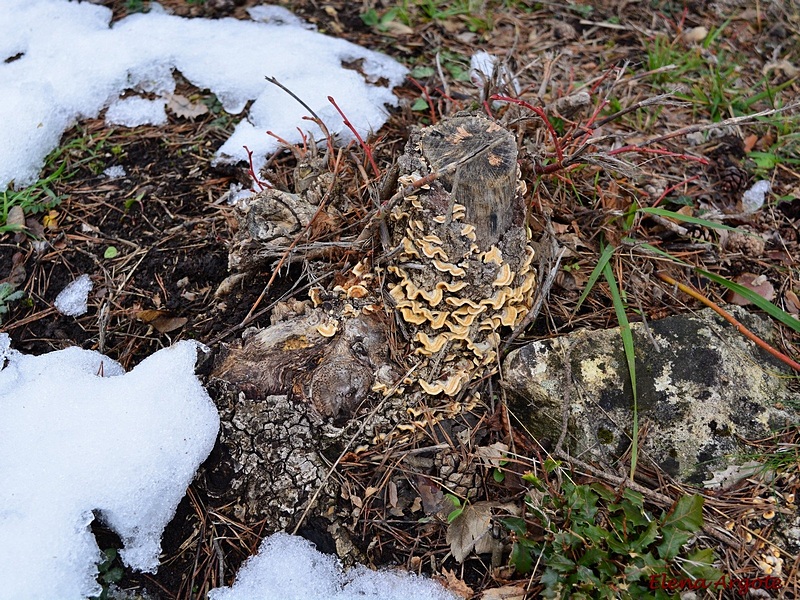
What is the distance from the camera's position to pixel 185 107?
13.0 feet

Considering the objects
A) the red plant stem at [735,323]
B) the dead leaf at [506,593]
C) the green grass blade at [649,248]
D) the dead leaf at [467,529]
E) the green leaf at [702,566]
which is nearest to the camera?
the green leaf at [702,566]

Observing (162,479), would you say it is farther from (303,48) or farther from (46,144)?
(303,48)

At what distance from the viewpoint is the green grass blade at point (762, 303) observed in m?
2.91

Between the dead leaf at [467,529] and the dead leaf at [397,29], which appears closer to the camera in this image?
the dead leaf at [467,529]

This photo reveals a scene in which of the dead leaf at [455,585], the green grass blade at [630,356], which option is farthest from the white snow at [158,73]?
the dead leaf at [455,585]

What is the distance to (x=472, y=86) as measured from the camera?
4188 mm

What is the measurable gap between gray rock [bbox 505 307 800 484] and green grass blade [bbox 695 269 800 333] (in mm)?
182

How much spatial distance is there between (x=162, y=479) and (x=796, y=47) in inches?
222

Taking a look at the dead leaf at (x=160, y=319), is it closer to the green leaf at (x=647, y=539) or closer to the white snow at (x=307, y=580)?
the white snow at (x=307, y=580)

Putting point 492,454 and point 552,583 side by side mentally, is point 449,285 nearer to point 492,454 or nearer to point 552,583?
point 492,454

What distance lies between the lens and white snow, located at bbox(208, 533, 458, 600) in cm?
246

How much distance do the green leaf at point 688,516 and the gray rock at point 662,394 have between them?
1.31 ft

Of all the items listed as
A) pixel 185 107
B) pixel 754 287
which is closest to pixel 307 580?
pixel 754 287

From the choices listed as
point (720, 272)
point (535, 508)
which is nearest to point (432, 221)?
point (535, 508)
